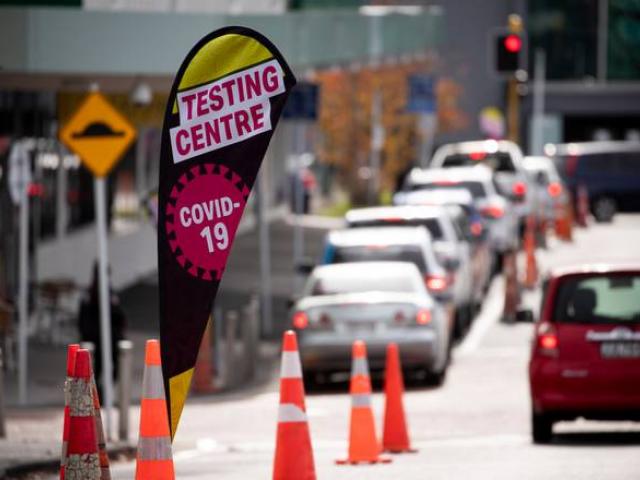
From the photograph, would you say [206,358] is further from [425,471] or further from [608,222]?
[608,222]

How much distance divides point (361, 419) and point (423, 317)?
291 inches

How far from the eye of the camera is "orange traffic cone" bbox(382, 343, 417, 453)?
49.4 feet

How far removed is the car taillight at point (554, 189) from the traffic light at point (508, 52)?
30.8ft

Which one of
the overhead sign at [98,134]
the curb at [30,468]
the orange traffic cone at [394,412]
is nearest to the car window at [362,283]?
the overhead sign at [98,134]

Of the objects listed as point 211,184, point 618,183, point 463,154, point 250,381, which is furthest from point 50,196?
point 618,183

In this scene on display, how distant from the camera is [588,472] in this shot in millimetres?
12773

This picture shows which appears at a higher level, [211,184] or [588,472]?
[211,184]

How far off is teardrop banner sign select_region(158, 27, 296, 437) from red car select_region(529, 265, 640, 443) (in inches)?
239

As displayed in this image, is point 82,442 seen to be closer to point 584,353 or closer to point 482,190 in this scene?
point 584,353

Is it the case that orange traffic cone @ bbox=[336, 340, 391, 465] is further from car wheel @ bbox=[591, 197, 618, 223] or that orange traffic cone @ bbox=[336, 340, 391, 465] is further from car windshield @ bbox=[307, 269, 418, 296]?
car wheel @ bbox=[591, 197, 618, 223]

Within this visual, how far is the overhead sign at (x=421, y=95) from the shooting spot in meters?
39.6

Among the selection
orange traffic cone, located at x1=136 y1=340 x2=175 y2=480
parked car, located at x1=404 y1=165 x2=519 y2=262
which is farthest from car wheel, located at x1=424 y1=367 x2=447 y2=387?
orange traffic cone, located at x1=136 y1=340 x2=175 y2=480

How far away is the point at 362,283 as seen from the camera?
21609 millimetres

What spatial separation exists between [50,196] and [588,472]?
59.4 ft
